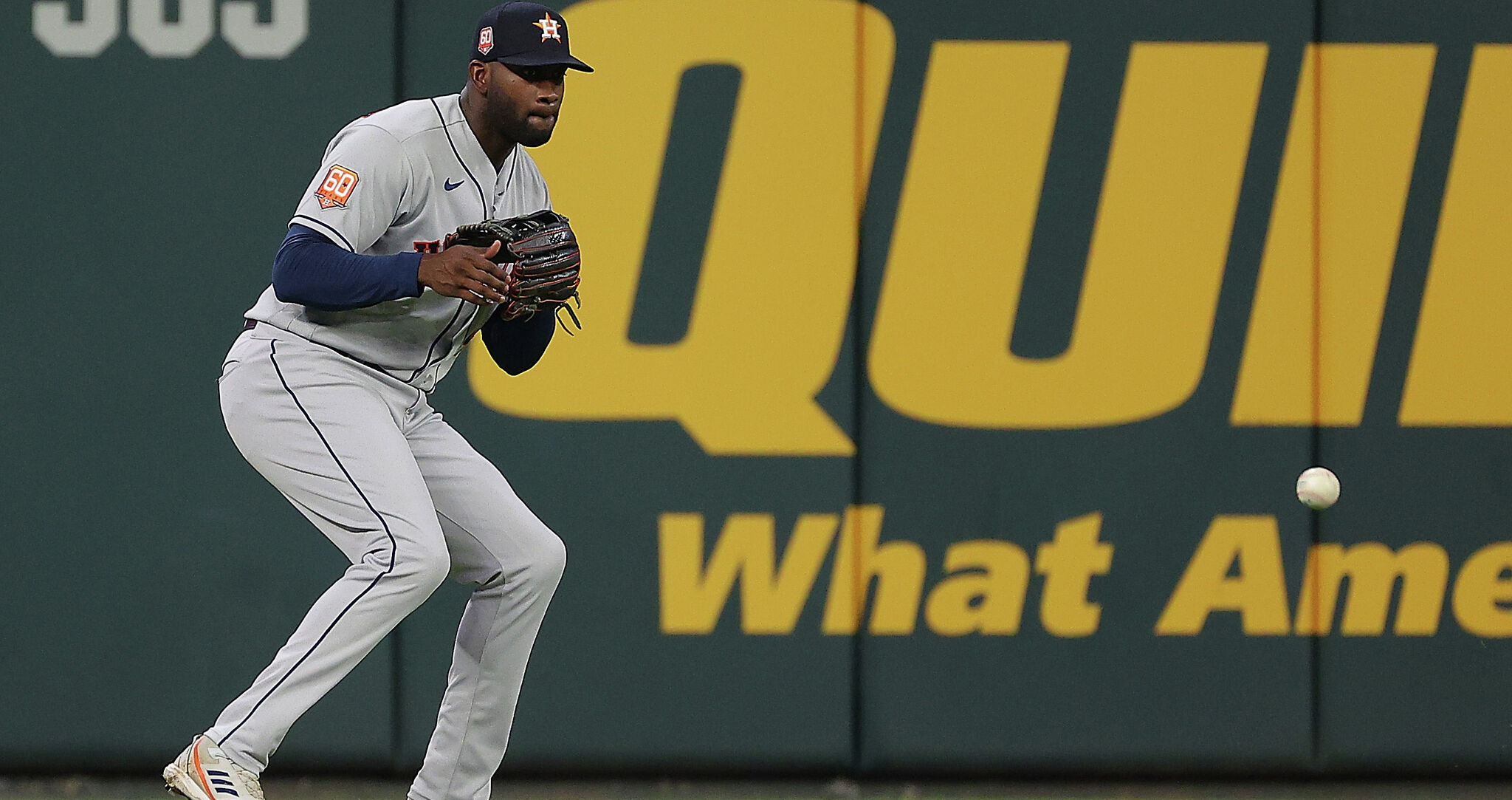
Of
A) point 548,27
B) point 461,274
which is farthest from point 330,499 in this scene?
point 548,27

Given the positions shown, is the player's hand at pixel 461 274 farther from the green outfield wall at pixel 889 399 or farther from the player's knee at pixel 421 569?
the green outfield wall at pixel 889 399

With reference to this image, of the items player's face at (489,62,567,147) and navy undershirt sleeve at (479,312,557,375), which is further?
navy undershirt sleeve at (479,312,557,375)

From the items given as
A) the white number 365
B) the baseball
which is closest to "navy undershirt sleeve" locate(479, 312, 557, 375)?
the white number 365

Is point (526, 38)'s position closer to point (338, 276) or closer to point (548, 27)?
point (548, 27)

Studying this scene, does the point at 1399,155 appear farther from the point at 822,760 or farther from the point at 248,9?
the point at 248,9

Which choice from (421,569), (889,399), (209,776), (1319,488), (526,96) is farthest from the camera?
(889,399)

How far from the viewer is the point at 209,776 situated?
3.14 meters

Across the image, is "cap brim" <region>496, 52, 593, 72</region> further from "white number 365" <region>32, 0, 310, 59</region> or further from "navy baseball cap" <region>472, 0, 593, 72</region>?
"white number 365" <region>32, 0, 310, 59</region>

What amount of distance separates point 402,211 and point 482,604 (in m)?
0.86

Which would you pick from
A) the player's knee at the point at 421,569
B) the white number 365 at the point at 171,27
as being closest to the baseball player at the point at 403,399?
the player's knee at the point at 421,569

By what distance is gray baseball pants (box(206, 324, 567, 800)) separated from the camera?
3252 millimetres

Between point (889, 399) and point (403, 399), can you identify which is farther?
point (889, 399)

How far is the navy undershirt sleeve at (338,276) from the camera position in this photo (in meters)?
3.17

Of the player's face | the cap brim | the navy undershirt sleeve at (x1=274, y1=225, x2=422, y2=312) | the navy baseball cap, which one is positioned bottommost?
the navy undershirt sleeve at (x1=274, y1=225, x2=422, y2=312)
